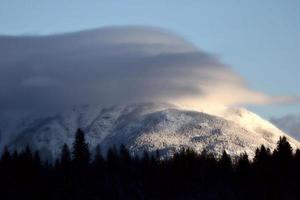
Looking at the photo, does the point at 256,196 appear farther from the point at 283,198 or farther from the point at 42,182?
the point at 42,182

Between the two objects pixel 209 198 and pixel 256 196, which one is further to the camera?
pixel 209 198

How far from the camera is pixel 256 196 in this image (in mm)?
185625

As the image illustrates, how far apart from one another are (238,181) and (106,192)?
3010cm

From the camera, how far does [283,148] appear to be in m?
198

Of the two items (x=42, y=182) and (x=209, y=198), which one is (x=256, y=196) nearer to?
(x=209, y=198)

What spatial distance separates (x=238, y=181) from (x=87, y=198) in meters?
35.4

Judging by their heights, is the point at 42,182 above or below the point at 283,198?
above

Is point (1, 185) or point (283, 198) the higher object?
point (1, 185)

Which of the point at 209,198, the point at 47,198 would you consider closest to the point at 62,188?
the point at 47,198

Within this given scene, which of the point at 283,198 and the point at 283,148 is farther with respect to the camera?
the point at 283,148

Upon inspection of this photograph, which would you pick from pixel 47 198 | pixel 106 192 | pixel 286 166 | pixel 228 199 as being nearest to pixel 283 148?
pixel 286 166

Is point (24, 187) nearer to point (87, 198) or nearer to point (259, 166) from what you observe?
point (87, 198)

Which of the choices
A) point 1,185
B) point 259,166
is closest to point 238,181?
point 259,166

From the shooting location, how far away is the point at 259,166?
7864 inches
